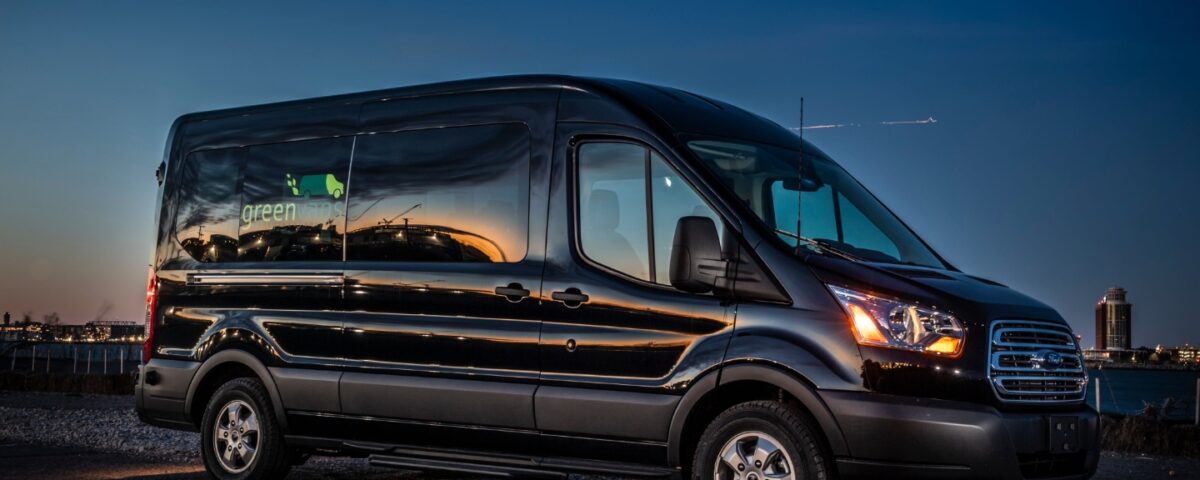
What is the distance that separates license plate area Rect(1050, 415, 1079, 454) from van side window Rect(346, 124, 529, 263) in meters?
3.22

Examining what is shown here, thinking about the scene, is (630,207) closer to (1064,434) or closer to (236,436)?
(1064,434)

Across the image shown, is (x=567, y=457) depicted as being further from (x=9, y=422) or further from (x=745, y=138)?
(x=9, y=422)

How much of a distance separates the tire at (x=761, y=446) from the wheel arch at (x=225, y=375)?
3.64m

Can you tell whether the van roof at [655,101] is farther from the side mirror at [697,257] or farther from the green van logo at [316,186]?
the side mirror at [697,257]

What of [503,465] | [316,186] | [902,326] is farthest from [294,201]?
[902,326]

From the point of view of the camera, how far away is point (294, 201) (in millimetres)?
9562

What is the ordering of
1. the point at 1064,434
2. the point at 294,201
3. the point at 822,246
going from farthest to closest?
the point at 294,201, the point at 822,246, the point at 1064,434

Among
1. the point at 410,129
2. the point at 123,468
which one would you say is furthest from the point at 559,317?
the point at 123,468

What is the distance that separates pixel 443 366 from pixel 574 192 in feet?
4.69

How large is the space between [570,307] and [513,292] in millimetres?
441

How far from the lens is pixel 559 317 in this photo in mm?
7773

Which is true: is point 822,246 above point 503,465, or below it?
above

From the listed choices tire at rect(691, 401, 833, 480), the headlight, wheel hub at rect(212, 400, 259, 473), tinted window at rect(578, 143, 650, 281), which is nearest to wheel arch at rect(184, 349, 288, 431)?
wheel hub at rect(212, 400, 259, 473)

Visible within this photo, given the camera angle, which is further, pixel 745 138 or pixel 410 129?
pixel 410 129
